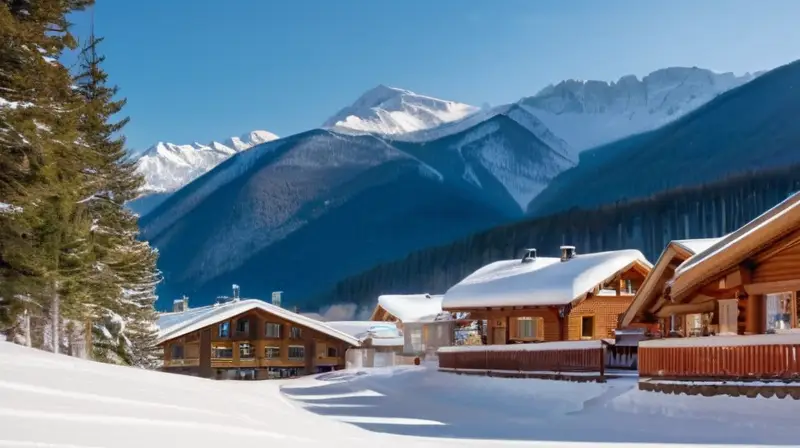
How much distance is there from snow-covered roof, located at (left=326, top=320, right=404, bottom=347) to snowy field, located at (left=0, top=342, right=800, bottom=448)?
36.1 m

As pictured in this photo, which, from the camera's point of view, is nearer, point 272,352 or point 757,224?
point 757,224

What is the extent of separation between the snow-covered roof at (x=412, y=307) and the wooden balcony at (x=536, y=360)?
72.6 ft

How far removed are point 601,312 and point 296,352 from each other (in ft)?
96.8

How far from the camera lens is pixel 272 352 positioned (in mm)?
61375

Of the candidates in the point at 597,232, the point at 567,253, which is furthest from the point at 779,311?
the point at 597,232

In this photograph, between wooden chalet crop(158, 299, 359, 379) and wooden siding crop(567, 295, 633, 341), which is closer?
wooden siding crop(567, 295, 633, 341)

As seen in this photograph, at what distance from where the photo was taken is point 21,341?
23.9 meters

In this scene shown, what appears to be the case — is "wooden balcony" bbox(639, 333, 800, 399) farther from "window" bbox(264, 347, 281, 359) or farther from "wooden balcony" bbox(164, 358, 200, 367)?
"wooden balcony" bbox(164, 358, 200, 367)

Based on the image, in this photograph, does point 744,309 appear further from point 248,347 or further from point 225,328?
point 225,328

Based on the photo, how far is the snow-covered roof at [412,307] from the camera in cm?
6178

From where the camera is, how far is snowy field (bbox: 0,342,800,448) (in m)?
9.42

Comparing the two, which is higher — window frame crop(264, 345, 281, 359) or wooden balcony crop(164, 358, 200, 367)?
window frame crop(264, 345, 281, 359)

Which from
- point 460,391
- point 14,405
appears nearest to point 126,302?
point 460,391

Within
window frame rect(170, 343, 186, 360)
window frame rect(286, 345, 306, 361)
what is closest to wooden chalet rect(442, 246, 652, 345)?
window frame rect(286, 345, 306, 361)
